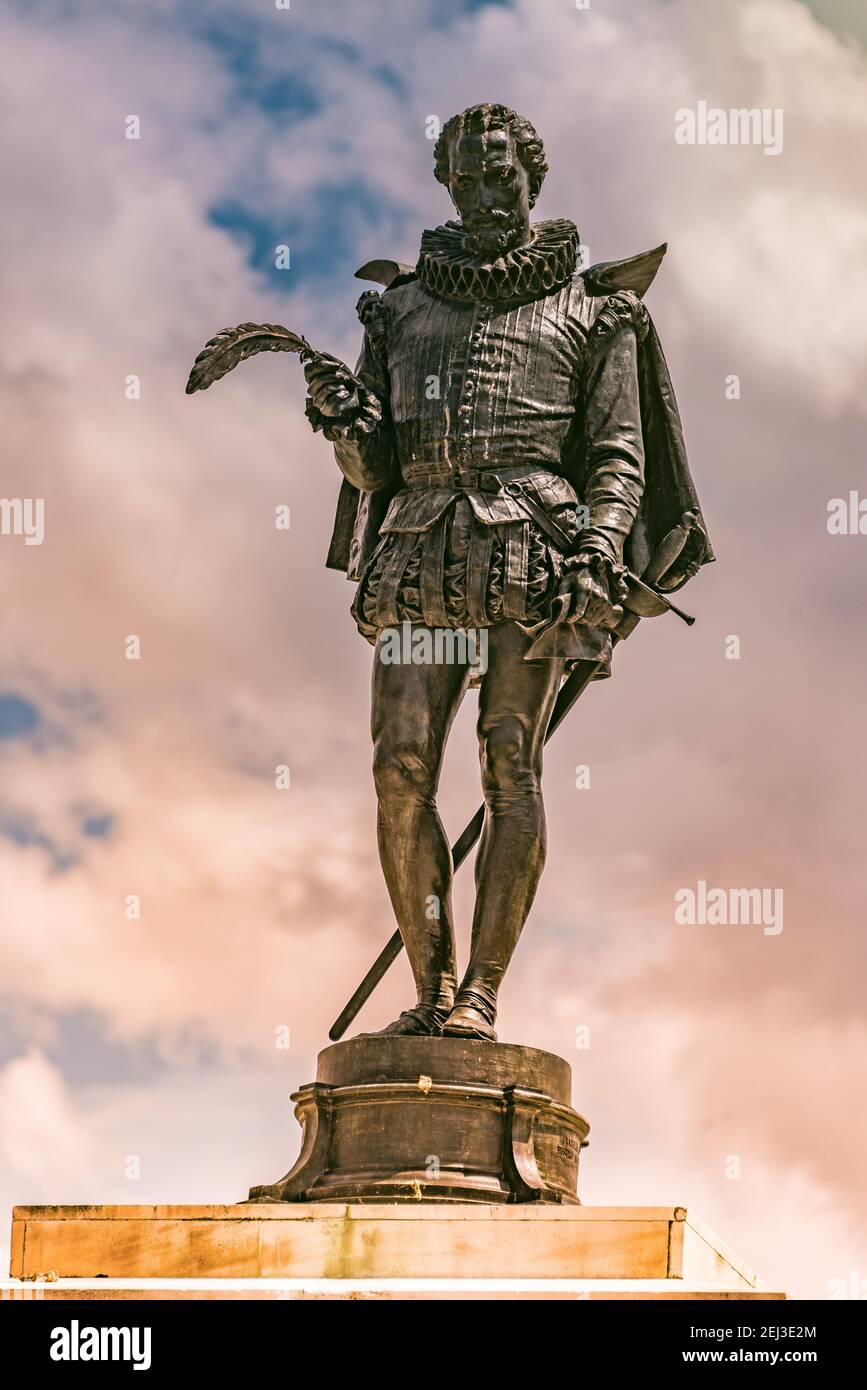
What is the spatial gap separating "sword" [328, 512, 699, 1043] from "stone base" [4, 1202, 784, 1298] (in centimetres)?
204

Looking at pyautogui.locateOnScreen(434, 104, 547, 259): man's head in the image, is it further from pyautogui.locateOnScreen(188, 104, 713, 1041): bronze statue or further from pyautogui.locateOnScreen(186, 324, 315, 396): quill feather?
pyautogui.locateOnScreen(186, 324, 315, 396): quill feather

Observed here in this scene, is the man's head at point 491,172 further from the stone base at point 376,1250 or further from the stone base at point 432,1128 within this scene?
the stone base at point 376,1250

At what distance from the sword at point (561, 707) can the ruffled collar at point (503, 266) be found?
1528mm

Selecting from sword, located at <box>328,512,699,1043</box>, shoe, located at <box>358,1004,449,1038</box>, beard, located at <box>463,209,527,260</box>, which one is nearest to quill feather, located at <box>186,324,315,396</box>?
beard, located at <box>463,209,527,260</box>

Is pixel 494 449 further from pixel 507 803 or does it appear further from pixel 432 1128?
pixel 432 1128

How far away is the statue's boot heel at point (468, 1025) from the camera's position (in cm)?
1414

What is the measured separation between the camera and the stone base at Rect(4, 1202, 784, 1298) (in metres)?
12.8

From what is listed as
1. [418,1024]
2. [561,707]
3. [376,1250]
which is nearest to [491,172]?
[561,707]

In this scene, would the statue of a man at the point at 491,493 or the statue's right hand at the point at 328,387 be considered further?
the statue's right hand at the point at 328,387

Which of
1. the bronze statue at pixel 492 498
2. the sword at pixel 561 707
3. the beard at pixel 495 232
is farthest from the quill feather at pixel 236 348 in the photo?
the sword at pixel 561 707

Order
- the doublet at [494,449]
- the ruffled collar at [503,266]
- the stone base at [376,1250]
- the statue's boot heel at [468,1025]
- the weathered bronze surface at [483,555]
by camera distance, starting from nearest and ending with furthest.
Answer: the stone base at [376,1250] → the weathered bronze surface at [483,555] → the statue's boot heel at [468,1025] → the doublet at [494,449] → the ruffled collar at [503,266]

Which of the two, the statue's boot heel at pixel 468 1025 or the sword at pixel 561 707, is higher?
the sword at pixel 561 707

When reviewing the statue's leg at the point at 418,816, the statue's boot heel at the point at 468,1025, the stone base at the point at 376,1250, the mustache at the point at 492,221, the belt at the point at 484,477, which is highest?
the mustache at the point at 492,221

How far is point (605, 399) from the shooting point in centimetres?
1520
